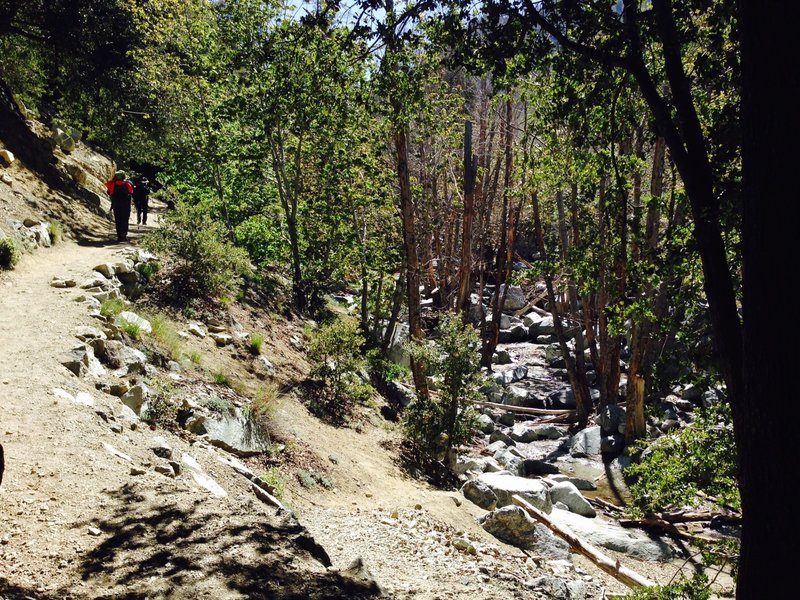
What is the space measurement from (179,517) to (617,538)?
754 cm

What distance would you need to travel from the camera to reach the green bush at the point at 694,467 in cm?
604

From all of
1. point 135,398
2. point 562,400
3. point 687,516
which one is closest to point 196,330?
point 135,398

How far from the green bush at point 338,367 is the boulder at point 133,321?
3.57m

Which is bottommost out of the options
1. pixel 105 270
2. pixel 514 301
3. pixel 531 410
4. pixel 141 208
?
pixel 531 410

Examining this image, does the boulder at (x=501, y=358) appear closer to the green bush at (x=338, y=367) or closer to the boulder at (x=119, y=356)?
the green bush at (x=338, y=367)

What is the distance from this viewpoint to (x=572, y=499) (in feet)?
38.8

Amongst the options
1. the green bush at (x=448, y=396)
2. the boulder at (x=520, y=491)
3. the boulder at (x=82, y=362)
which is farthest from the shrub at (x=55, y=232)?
the boulder at (x=520, y=491)

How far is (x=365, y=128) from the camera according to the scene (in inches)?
614

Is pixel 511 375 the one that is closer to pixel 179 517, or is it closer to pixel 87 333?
pixel 87 333

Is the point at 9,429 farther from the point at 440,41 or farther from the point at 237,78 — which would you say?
the point at 237,78

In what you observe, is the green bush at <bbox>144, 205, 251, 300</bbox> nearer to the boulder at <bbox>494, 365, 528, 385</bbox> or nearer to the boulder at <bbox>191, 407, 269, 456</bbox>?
the boulder at <bbox>191, 407, 269, 456</bbox>

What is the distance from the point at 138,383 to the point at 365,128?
9203 mm

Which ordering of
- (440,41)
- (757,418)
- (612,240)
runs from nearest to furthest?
1. (757,418)
2. (440,41)
3. (612,240)

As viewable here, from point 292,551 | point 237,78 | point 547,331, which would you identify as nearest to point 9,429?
point 292,551
